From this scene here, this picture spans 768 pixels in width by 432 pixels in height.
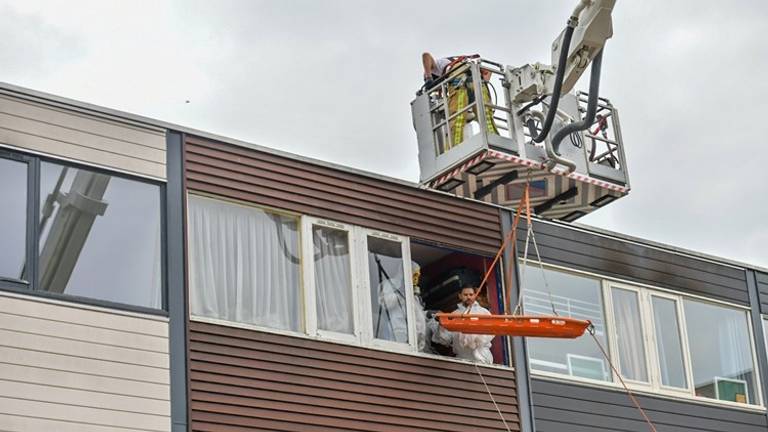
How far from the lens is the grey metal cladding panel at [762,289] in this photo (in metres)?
25.1

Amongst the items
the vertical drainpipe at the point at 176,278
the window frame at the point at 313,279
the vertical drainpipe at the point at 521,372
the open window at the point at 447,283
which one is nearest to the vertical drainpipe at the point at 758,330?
the vertical drainpipe at the point at 521,372

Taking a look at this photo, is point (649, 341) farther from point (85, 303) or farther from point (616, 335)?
point (85, 303)

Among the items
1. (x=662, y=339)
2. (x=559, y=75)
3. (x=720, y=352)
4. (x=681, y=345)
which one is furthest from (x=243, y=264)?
(x=720, y=352)

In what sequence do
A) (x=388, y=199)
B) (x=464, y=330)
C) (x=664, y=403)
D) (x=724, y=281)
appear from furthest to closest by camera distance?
(x=724, y=281) < (x=664, y=403) < (x=388, y=199) < (x=464, y=330)

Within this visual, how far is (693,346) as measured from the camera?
2386cm

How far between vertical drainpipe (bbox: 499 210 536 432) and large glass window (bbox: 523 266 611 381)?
0.69 ft

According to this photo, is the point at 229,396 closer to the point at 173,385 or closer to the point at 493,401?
the point at 173,385

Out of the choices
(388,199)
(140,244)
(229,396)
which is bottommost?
(229,396)

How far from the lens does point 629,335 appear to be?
75.4ft

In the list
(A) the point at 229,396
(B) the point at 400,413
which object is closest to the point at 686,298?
(B) the point at 400,413

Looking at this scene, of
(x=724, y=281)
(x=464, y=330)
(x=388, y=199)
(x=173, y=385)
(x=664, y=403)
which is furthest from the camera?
(x=724, y=281)

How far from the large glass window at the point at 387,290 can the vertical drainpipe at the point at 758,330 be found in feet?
22.7

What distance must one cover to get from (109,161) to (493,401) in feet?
20.4

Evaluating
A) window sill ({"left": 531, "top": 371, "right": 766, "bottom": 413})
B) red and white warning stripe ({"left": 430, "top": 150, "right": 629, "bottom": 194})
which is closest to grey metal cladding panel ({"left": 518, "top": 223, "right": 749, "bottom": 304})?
red and white warning stripe ({"left": 430, "top": 150, "right": 629, "bottom": 194})
